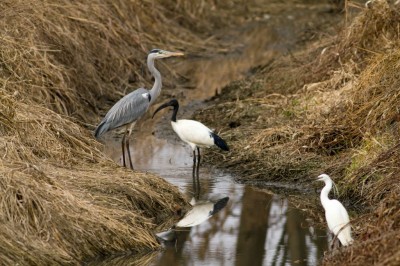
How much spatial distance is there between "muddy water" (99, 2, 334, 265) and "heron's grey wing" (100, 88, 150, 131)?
1.66 ft

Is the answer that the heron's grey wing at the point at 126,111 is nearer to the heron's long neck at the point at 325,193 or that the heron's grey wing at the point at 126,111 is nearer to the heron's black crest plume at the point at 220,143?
the heron's black crest plume at the point at 220,143

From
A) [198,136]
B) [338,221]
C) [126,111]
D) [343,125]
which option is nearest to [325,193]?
[338,221]

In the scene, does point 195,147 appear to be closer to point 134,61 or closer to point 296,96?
point 296,96

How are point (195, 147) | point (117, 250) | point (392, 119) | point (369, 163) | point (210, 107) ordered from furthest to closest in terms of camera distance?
point (210, 107) → point (195, 147) → point (392, 119) → point (369, 163) → point (117, 250)

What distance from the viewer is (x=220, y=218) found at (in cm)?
1009

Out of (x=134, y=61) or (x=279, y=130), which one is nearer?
(x=279, y=130)

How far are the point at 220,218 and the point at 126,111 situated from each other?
8.68 feet

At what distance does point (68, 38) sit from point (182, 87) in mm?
3229

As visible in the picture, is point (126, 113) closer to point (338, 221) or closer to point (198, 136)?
point (198, 136)

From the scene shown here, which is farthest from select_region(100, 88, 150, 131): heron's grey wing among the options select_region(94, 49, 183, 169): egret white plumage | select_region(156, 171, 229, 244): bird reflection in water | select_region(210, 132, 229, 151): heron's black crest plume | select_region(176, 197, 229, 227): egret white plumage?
select_region(176, 197, 229, 227): egret white plumage

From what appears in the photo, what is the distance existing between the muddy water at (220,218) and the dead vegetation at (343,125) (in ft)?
1.49

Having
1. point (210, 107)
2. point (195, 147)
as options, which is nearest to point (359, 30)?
point (210, 107)

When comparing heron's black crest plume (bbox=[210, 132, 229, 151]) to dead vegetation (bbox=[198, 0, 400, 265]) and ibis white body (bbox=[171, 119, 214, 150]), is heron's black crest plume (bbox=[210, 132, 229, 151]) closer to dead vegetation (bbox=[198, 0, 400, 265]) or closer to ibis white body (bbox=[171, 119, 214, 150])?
ibis white body (bbox=[171, 119, 214, 150])

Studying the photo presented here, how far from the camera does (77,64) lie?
14438 millimetres
